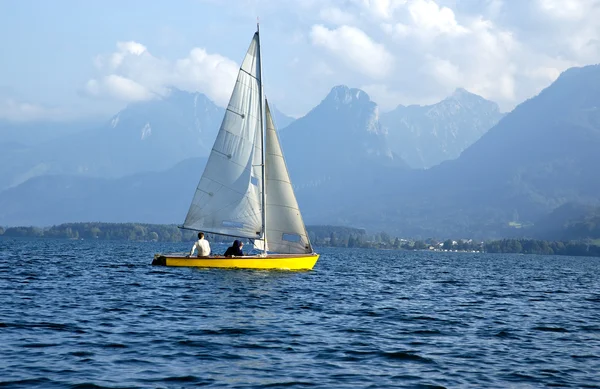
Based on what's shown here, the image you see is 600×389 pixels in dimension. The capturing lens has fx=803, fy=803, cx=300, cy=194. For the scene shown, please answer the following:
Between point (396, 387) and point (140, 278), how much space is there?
1367 inches

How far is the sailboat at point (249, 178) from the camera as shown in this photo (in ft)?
189

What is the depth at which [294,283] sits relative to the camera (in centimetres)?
5131

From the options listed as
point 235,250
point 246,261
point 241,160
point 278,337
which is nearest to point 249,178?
point 241,160

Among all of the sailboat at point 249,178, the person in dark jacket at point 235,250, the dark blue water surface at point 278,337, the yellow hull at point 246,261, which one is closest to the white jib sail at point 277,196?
the sailboat at point 249,178

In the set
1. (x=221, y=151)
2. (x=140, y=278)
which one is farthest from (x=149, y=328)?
(x=221, y=151)

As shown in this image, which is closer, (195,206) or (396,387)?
(396,387)

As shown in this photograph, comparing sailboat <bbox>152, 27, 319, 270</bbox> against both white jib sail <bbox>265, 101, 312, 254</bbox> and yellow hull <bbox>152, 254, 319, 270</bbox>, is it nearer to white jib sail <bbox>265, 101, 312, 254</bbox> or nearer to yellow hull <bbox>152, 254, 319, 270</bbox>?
white jib sail <bbox>265, 101, 312, 254</bbox>

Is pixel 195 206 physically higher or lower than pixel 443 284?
higher

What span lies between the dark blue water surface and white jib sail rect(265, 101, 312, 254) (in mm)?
9033

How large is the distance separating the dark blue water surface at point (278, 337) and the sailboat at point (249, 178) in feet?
27.2

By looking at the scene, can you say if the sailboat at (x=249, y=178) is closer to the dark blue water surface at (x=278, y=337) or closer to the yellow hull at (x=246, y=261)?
the yellow hull at (x=246, y=261)

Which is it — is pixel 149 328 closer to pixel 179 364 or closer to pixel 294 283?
pixel 179 364

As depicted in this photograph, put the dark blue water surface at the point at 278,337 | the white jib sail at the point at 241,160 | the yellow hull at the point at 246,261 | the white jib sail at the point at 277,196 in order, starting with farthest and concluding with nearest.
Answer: the white jib sail at the point at 277,196
the white jib sail at the point at 241,160
the yellow hull at the point at 246,261
the dark blue water surface at the point at 278,337

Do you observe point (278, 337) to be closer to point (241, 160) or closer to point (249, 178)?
point (249, 178)
